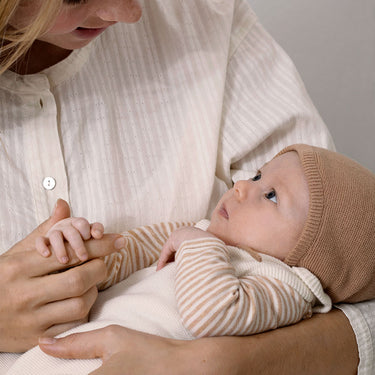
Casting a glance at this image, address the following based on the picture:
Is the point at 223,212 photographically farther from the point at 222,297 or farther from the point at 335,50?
the point at 335,50

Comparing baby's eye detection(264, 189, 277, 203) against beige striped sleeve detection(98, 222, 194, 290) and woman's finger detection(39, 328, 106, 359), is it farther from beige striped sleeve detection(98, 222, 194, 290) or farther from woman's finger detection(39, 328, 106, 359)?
woman's finger detection(39, 328, 106, 359)

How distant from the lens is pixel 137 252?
4.35ft

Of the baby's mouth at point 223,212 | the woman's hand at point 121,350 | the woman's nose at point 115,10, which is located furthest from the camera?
the baby's mouth at point 223,212

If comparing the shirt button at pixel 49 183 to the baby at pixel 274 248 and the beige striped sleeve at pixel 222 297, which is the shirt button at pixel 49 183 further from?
the beige striped sleeve at pixel 222 297

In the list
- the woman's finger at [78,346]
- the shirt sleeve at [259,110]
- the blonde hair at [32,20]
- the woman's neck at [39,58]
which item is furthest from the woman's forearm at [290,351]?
the woman's neck at [39,58]

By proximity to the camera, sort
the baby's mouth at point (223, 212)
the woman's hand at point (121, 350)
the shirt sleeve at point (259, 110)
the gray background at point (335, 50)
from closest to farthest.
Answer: the woman's hand at point (121, 350) < the baby's mouth at point (223, 212) < the shirt sleeve at point (259, 110) < the gray background at point (335, 50)

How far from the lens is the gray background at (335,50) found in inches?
87.5

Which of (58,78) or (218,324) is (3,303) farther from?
(58,78)

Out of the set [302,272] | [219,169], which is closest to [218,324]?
[302,272]

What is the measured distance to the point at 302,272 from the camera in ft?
3.81

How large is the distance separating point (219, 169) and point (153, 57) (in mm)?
316

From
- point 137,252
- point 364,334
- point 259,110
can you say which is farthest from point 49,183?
point 364,334

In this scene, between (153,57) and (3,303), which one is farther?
(153,57)

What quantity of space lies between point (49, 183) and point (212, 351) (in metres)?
0.51
